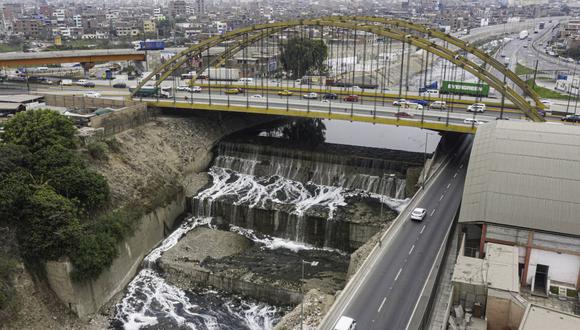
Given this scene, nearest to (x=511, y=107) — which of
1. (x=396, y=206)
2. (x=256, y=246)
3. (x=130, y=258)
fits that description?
(x=396, y=206)

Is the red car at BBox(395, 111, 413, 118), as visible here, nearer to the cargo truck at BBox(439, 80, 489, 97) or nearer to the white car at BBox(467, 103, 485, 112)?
the white car at BBox(467, 103, 485, 112)

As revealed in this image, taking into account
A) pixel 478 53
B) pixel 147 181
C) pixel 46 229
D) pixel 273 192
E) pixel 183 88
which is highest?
pixel 478 53

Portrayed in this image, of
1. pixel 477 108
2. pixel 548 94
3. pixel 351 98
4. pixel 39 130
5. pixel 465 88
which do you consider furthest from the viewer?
pixel 548 94

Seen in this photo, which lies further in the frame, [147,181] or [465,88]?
[465,88]

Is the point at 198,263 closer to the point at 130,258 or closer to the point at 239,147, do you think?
the point at 130,258

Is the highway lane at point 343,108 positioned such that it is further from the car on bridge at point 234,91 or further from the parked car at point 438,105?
the car on bridge at point 234,91

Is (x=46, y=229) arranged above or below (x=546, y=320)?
below

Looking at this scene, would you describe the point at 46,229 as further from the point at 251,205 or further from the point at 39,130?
the point at 251,205

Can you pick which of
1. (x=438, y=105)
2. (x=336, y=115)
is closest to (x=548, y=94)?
(x=438, y=105)
